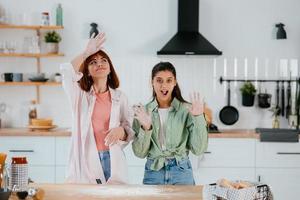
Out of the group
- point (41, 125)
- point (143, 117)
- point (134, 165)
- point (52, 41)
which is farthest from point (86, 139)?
point (52, 41)

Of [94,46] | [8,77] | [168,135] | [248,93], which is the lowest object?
[168,135]

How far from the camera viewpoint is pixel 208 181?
194 inches

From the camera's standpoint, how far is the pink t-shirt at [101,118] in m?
3.00

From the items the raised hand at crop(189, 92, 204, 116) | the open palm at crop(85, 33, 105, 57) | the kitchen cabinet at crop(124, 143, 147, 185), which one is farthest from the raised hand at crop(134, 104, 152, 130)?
the kitchen cabinet at crop(124, 143, 147, 185)

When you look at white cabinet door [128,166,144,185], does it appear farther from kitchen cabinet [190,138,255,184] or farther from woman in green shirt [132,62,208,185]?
woman in green shirt [132,62,208,185]

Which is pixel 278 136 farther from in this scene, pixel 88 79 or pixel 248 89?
pixel 88 79

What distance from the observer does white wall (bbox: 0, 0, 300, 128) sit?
216 inches

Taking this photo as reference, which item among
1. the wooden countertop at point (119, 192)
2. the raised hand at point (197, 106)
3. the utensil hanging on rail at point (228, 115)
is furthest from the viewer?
the utensil hanging on rail at point (228, 115)

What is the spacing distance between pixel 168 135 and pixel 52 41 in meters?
2.73

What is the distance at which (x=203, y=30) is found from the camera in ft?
17.9

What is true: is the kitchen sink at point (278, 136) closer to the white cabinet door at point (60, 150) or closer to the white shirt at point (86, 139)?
the white cabinet door at point (60, 150)

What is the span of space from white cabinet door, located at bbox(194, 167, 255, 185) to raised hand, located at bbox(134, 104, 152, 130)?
6.90 ft

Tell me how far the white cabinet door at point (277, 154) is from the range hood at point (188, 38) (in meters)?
1.02

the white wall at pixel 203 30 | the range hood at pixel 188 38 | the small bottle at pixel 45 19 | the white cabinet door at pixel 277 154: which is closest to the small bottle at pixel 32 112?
the white wall at pixel 203 30
